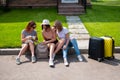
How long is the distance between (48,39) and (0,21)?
671cm

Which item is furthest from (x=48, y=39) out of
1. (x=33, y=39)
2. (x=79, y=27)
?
(x=79, y=27)

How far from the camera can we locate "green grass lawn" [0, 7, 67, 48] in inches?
425

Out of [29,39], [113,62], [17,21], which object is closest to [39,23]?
[17,21]

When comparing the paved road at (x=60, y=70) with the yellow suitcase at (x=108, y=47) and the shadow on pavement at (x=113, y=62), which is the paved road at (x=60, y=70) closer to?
the shadow on pavement at (x=113, y=62)

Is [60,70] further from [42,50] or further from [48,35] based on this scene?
[48,35]

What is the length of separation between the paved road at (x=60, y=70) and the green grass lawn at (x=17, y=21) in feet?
5.57

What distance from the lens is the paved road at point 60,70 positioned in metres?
7.44

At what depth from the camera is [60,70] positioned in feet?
26.3

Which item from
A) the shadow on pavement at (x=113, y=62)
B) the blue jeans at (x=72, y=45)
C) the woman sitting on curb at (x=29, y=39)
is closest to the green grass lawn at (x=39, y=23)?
the woman sitting on curb at (x=29, y=39)

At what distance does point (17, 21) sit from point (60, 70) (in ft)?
25.2

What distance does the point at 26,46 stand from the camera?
8.98 meters

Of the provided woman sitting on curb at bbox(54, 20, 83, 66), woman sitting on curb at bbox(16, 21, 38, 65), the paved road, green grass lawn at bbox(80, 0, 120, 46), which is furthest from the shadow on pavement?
woman sitting on curb at bbox(16, 21, 38, 65)

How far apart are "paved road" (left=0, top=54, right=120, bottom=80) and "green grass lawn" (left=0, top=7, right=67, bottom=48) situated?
5.57 feet

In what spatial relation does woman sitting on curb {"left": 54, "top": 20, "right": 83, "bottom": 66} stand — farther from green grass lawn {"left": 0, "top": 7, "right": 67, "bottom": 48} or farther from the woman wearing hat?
green grass lawn {"left": 0, "top": 7, "right": 67, "bottom": 48}
